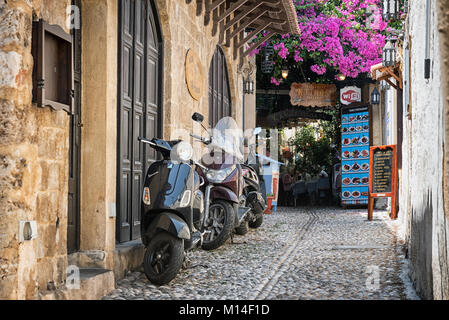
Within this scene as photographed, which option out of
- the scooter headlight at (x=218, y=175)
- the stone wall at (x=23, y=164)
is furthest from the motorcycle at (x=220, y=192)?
the stone wall at (x=23, y=164)

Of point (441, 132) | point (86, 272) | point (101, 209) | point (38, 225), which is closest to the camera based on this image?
point (441, 132)

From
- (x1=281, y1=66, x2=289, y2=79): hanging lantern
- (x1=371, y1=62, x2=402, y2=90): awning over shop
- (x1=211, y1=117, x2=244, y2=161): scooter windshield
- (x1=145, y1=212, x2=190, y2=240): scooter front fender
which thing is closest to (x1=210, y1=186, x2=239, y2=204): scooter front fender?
(x1=211, y1=117, x2=244, y2=161): scooter windshield

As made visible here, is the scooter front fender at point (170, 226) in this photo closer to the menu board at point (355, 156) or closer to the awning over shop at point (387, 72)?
the awning over shop at point (387, 72)

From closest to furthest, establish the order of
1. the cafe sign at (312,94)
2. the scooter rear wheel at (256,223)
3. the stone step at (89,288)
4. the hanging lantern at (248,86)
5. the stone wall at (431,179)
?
the stone wall at (431,179) < the stone step at (89,288) < the scooter rear wheel at (256,223) < the hanging lantern at (248,86) < the cafe sign at (312,94)

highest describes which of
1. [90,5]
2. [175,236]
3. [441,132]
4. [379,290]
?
[90,5]

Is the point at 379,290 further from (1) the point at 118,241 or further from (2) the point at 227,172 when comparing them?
(2) the point at 227,172

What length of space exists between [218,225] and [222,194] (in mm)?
385

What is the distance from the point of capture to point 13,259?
11.5ft

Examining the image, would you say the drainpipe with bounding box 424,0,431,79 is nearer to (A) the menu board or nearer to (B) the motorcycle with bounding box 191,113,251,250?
(B) the motorcycle with bounding box 191,113,251,250

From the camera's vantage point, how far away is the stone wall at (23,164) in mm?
3527

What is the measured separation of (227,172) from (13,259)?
4321 mm

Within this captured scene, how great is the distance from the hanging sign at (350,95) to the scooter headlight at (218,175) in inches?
429

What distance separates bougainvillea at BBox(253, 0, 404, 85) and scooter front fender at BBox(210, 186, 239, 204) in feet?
30.0
